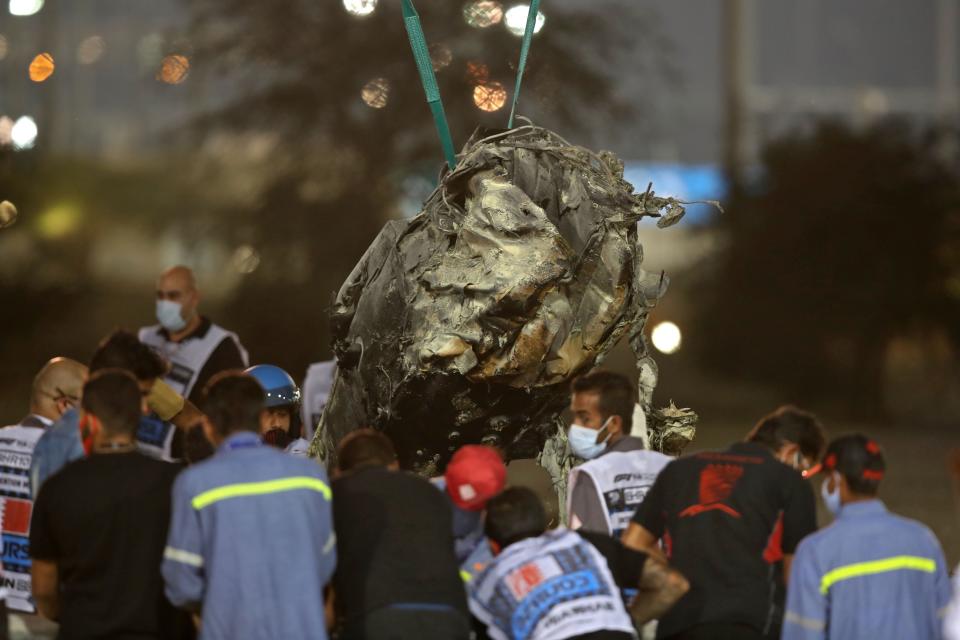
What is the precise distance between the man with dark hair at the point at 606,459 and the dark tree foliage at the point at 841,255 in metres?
22.2

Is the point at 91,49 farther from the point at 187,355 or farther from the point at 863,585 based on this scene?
the point at 863,585

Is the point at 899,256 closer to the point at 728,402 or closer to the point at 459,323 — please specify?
the point at 728,402

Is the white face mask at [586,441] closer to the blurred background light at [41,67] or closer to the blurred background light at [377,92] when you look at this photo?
the blurred background light at [41,67]

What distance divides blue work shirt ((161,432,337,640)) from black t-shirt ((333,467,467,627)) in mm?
225

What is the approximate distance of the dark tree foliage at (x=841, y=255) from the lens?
92.2 feet

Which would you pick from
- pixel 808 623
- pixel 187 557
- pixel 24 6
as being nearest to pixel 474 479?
pixel 187 557

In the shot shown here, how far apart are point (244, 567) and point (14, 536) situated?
2.28 meters

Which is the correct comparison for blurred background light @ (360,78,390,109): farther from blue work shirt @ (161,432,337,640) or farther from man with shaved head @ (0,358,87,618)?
blue work shirt @ (161,432,337,640)

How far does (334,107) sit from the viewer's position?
24297 millimetres

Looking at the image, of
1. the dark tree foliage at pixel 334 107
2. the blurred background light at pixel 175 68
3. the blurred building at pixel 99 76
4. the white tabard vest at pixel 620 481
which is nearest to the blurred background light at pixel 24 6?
the blurred building at pixel 99 76

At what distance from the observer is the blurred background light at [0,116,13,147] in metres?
21.6

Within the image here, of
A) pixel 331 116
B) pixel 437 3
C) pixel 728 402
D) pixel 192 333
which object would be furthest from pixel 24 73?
pixel 192 333

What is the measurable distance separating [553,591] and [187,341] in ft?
15.7

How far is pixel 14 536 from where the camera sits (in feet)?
23.8
